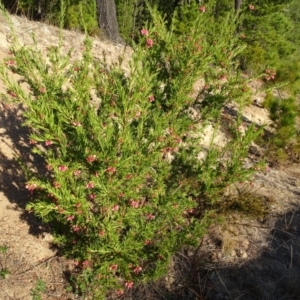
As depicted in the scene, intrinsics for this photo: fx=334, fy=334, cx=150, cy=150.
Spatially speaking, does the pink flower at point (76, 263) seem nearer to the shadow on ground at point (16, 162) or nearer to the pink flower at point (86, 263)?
the pink flower at point (86, 263)

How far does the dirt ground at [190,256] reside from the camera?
159 inches

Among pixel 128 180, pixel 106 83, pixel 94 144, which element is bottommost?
pixel 128 180

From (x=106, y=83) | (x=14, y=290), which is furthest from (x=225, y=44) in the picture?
(x=14, y=290)

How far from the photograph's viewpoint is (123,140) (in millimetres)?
2656

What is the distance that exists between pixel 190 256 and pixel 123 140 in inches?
106

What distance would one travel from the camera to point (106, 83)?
3137 mm

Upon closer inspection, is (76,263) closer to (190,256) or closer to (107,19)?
(190,256)

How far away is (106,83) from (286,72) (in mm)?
6272

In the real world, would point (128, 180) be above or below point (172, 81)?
below

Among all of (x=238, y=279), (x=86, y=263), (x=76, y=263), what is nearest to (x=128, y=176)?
(x=86, y=263)

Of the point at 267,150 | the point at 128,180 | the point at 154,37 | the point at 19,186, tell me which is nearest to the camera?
the point at 128,180

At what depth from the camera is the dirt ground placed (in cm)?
404

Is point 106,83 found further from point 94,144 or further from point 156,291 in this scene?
point 156,291

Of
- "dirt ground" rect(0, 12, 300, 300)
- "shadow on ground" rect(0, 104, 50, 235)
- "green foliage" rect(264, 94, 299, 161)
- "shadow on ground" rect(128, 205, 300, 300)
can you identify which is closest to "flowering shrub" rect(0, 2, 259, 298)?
"dirt ground" rect(0, 12, 300, 300)
